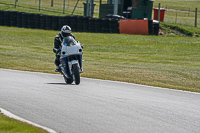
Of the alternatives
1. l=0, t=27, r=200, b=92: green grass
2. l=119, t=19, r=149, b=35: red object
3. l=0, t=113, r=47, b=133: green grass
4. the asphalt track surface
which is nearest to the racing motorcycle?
the asphalt track surface

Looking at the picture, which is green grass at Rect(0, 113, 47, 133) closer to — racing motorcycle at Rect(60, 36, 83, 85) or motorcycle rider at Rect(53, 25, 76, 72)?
racing motorcycle at Rect(60, 36, 83, 85)

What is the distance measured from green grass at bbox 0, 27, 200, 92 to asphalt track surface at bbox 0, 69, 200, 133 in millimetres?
2200

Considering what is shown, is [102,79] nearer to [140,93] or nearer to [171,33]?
[140,93]

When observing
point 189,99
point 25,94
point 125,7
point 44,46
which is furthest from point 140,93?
point 125,7

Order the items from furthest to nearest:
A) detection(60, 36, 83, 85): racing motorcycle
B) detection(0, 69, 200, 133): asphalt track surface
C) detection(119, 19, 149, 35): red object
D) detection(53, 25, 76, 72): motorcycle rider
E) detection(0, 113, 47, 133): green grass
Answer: detection(119, 19, 149, 35): red object
detection(53, 25, 76, 72): motorcycle rider
detection(60, 36, 83, 85): racing motorcycle
detection(0, 69, 200, 133): asphalt track surface
detection(0, 113, 47, 133): green grass

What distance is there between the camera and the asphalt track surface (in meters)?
5.89

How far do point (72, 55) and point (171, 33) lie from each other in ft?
76.0

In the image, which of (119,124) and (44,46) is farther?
(44,46)

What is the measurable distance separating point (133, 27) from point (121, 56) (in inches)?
446

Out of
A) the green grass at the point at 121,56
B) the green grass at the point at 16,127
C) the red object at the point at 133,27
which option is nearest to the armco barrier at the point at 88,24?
the red object at the point at 133,27

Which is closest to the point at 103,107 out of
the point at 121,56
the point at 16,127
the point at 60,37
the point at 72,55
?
the point at 16,127

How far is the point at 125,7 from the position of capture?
41500 millimetres

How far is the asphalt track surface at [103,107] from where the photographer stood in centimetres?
589

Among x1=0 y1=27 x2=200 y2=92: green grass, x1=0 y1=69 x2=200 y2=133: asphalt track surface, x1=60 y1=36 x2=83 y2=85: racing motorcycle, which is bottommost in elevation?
x1=0 y1=27 x2=200 y2=92: green grass
